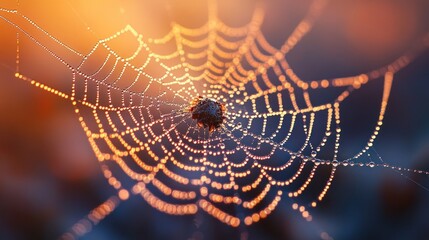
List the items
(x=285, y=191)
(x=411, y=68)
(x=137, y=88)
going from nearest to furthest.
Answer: (x=137, y=88), (x=285, y=191), (x=411, y=68)

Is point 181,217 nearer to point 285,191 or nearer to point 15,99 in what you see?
point 285,191

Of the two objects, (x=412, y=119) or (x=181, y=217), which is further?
(x=412, y=119)

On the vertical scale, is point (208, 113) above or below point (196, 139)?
above

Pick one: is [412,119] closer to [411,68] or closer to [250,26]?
[411,68]

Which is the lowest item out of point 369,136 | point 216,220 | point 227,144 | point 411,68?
point 216,220

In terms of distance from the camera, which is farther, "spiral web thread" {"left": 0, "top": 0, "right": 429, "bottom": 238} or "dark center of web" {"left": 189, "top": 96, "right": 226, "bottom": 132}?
"spiral web thread" {"left": 0, "top": 0, "right": 429, "bottom": 238}

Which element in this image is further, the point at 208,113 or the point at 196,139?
the point at 196,139

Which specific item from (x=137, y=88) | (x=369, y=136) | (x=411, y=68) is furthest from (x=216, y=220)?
(x=411, y=68)

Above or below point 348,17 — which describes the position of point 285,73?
below

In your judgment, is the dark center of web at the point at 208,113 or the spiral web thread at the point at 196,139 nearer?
the dark center of web at the point at 208,113

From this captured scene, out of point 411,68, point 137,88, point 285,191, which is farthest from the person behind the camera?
point 411,68
